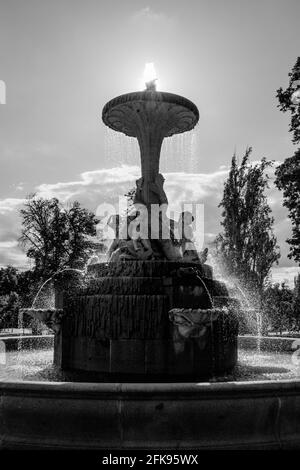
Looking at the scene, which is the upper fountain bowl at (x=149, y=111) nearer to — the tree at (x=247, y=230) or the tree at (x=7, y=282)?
the tree at (x=247, y=230)

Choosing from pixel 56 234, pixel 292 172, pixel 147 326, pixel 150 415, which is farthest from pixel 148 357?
pixel 56 234

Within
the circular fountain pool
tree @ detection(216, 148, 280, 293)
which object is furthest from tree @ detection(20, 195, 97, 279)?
the circular fountain pool

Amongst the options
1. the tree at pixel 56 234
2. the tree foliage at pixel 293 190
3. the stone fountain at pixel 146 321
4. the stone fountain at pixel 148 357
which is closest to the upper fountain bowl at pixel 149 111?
the stone fountain at pixel 148 357

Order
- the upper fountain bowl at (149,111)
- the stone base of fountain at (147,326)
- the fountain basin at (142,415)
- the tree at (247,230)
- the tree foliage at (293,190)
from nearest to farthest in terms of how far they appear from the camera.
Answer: the fountain basin at (142,415) → the stone base of fountain at (147,326) → the upper fountain bowl at (149,111) → the tree foliage at (293,190) → the tree at (247,230)

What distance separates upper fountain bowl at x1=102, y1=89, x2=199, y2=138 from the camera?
11961 mm

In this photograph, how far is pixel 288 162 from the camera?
2512cm

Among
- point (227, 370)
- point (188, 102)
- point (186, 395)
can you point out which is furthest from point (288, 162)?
point (186, 395)

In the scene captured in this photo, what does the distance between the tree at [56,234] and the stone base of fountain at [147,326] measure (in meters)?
29.7

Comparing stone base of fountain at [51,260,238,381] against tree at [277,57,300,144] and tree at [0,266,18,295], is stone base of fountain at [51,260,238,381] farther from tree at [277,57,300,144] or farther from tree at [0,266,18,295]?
tree at [0,266,18,295]

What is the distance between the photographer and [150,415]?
17.2 ft

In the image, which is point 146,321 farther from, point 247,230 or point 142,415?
point 247,230

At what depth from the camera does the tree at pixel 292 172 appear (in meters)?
24.4

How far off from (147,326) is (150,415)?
3334 mm
